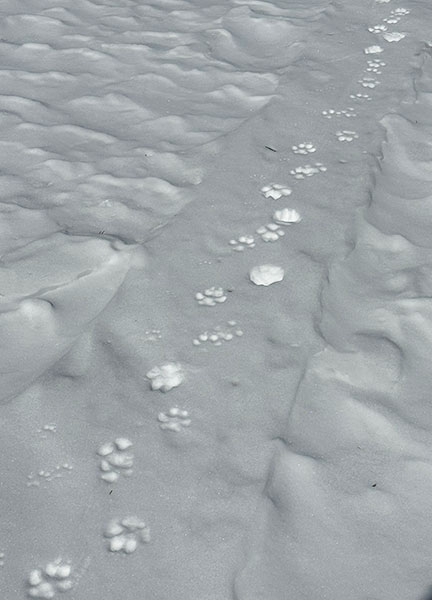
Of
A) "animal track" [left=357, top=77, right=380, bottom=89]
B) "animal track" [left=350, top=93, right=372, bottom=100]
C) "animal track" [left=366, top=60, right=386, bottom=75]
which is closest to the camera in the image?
"animal track" [left=350, top=93, right=372, bottom=100]

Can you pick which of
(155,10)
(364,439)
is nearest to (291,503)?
(364,439)

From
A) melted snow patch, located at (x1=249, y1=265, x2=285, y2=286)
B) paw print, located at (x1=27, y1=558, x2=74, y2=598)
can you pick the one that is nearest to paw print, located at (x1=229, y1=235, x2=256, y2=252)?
melted snow patch, located at (x1=249, y1=265, x2=285, y2=286)

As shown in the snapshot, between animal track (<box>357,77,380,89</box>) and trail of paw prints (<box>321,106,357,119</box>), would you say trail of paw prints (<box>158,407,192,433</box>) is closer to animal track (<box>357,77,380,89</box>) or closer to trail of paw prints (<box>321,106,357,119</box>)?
trail of paw prints (<box>321,106,357,119</box>)

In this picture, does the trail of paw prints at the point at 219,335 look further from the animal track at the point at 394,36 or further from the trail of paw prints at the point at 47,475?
the animal track at the point at 394,36

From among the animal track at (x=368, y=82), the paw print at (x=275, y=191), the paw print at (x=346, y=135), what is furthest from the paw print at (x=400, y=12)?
the paw print at (x=275, y=191)

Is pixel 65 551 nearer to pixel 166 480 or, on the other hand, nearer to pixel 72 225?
pixel 166 480

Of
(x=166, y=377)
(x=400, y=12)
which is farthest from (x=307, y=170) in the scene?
(x=400, y=12)

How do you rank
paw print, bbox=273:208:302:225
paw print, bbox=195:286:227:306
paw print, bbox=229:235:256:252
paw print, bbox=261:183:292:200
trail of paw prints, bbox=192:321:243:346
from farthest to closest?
paw print, bbox=261:183:292:200 < paw print, bbox=273:208:302:225 < paw print, bbox=229:235:256:252 < paw print, bbox=195:286:227:306 < trail of paw prints, bbox=192:321:243:346
